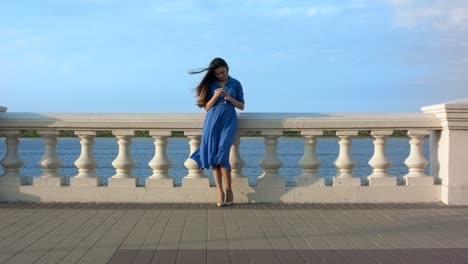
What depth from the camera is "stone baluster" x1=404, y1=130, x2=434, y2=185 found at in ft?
29.5

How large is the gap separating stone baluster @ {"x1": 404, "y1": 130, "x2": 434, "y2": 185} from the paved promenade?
380mm

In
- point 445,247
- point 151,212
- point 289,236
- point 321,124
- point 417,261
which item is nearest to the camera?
point 417,261

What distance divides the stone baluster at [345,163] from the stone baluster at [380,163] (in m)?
0.27

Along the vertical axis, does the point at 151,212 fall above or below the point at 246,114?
below

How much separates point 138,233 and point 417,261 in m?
3.03

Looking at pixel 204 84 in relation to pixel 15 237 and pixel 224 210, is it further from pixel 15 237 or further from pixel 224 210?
pixel 15 237

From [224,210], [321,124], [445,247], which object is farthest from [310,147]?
[445,247]

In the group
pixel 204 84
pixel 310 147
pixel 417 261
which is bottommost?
pixel 417 261

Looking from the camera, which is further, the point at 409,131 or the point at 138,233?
the point at 409,131

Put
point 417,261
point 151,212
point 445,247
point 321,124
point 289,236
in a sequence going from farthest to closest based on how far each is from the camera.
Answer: point 321,124 → point 151,212 → point 289,236 → point 445,247 → point 417,261

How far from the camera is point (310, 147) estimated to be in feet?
29.3

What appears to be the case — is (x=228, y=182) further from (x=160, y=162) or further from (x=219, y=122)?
(x=160, y=162)

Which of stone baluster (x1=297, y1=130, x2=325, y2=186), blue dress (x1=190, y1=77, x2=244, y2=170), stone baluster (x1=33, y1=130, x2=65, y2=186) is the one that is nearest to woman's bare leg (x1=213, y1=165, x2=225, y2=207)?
blue dress (x1=190, y1=77, x2=244, y2=170)

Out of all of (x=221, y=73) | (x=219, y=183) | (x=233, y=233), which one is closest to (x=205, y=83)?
(x=221, y=73)
